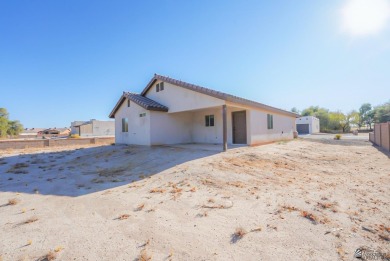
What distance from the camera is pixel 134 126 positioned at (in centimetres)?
1539

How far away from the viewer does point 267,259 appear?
2775mm

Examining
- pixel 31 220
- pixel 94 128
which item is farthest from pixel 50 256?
pixel 94 128

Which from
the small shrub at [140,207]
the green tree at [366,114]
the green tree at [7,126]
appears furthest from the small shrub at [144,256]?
the green tree at [366,114]

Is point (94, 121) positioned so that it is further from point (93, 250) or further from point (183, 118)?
point (93, 250)

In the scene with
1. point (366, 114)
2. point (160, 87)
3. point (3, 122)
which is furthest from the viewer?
point (366, 114)

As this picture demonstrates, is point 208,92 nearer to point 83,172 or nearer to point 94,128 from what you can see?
point 83,172

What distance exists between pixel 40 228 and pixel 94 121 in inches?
1734

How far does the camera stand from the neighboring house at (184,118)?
42.6 feet

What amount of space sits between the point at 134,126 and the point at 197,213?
1226 cm

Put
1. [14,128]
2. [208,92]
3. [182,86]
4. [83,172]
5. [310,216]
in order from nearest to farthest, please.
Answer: [310,216] < [83,172] < [208,92] < [182,86] < [14,128]

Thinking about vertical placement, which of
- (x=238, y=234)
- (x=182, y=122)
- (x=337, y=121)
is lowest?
(x=238, y=234)

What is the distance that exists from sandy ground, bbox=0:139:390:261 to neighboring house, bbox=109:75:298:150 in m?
5.46

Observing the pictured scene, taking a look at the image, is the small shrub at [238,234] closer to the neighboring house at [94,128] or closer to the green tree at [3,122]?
the neighboring house at [94,128]

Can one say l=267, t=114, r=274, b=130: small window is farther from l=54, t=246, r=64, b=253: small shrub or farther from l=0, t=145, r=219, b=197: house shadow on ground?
l=54, t=246, r=64, b=253: small shrub
